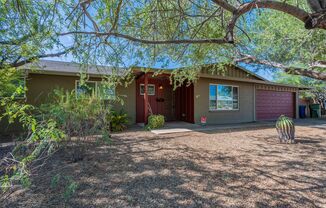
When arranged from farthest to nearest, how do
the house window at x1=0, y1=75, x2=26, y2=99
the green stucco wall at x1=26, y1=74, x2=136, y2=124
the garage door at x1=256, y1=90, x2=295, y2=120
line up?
the garage door at x1=256, y1=90, x2=295, y2=120
the green stucco wall at x1=26, y1=74, x2=136, y2=124
the house window at x1=0, y1=75, x2=26, y2=99

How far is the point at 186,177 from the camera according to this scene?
3.59 meters

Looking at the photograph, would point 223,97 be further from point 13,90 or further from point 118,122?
point 13,90

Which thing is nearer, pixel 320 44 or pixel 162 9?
pixel 162 9

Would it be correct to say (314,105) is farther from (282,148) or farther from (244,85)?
(282,148)

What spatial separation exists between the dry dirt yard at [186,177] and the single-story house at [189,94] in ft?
14.9

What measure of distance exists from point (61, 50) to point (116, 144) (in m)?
3.08

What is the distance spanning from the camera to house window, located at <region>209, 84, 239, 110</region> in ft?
36.9

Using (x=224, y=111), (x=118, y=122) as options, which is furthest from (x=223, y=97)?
(x=118, y=122)

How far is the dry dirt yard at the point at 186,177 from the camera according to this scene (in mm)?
2754

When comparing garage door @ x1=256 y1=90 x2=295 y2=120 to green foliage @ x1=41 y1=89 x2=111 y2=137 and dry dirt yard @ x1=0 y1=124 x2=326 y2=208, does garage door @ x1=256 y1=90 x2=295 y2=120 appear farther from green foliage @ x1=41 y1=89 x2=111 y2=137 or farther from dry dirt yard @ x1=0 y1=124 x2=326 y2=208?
green foliage @ x1=41 y1=89 x2=111 y2=137

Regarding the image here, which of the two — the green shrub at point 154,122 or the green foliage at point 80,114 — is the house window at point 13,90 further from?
the green shrub at point 154,122

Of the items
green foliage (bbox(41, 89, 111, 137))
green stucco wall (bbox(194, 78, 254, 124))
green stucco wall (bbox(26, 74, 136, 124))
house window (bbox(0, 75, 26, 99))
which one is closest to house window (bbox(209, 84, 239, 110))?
green stucco wall (bbox(194, 78, 254, 124))

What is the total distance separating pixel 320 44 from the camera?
6.25m

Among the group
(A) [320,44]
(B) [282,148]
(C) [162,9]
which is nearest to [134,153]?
(C) [162,9]
